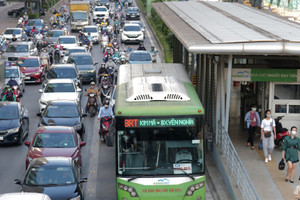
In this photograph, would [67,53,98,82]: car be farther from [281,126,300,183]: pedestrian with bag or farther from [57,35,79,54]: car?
[281,126,300,183]: pedestrian with bag

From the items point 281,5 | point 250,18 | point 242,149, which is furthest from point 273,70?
point 281,5

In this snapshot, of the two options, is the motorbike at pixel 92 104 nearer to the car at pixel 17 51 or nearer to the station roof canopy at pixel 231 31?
the station roof canopy at pixel 231 31

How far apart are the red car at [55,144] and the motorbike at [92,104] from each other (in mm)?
7700

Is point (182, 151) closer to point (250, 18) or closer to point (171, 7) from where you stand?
point (250, 18)

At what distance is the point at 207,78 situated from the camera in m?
22.4

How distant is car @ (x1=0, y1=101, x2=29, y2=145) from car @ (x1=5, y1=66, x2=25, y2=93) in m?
8.86

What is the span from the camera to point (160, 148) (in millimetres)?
14219

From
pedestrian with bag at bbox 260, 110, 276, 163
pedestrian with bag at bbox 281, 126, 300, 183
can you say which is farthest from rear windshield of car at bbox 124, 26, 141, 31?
pedestrian with bag at bbox 281, 126, 300, 183

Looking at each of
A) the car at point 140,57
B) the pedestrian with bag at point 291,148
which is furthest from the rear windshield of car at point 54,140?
the car at point 140,57

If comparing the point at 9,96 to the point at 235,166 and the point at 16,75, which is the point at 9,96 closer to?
the point at 16,75

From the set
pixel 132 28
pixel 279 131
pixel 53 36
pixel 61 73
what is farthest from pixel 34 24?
pixel 279 131

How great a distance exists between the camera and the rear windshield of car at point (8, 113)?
23.0 meters

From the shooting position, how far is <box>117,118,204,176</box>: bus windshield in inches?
558

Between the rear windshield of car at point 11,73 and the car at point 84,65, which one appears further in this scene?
the car at point 84,65
